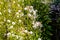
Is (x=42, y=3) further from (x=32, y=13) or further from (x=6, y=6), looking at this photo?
(x=6, y=6)

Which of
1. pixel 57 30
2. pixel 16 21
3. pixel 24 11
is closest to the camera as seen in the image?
pixel 16 21

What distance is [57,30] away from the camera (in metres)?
5.19

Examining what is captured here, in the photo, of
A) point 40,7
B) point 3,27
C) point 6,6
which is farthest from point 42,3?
point 3,27

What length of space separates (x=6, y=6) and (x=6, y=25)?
1.78 ft

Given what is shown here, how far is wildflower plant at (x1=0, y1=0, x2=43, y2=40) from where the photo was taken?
4.27m

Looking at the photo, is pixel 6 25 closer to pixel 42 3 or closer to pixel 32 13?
pixel 32 13

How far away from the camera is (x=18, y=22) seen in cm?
452

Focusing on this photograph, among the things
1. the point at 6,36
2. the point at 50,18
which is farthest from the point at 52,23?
the point at 6,36

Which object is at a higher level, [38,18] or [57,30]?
[38,18]

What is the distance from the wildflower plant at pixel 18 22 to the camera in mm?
4275

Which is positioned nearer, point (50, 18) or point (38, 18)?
point (38, 18)

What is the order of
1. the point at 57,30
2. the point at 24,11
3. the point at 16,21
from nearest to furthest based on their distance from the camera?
the point at 16,21 → the point at 24,11 → the point at 57,30

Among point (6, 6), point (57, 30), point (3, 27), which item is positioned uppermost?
point (6, 6)

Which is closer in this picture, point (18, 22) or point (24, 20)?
point (18, 22)
